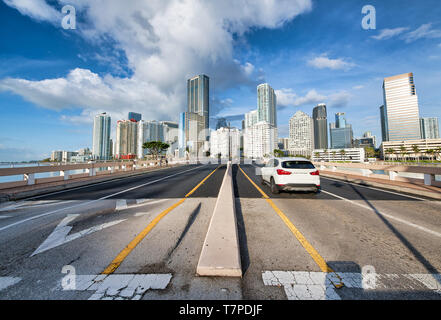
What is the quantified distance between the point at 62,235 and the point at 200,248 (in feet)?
9.80

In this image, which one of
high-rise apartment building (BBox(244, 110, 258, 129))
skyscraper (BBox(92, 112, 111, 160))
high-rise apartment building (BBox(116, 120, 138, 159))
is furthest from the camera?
high-rise apartment building (BBox(244, 110, 258, 129))

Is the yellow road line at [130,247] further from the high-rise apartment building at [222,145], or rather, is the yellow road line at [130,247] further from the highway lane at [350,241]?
the high-rise apartment building at [222,145]

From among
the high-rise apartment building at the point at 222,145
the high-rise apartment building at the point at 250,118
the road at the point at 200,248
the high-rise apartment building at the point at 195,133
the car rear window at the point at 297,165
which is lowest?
the road at the point at 200,248

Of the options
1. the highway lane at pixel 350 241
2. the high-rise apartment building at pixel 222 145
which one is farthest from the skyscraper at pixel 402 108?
the highway lane at pixel 350 241

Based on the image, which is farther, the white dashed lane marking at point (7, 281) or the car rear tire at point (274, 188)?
the car rear tire at point (274, 188)

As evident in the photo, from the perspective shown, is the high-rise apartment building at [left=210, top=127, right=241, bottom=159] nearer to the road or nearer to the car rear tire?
the car rear tire

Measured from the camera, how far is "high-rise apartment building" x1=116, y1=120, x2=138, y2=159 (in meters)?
127

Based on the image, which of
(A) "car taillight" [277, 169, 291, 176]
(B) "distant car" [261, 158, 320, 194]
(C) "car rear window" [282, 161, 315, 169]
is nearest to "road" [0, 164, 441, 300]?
(B) "distant car" [261, 158, 320, 194]

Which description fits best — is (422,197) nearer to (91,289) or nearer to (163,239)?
(163,239)

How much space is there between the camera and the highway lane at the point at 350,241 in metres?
2.26

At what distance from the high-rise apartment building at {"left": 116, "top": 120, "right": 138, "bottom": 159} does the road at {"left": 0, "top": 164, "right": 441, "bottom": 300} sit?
137588 mm

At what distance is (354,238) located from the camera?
3.56 metres

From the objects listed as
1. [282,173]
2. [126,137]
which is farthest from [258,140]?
[282,173]

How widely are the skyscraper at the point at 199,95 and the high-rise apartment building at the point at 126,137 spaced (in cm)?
6048
